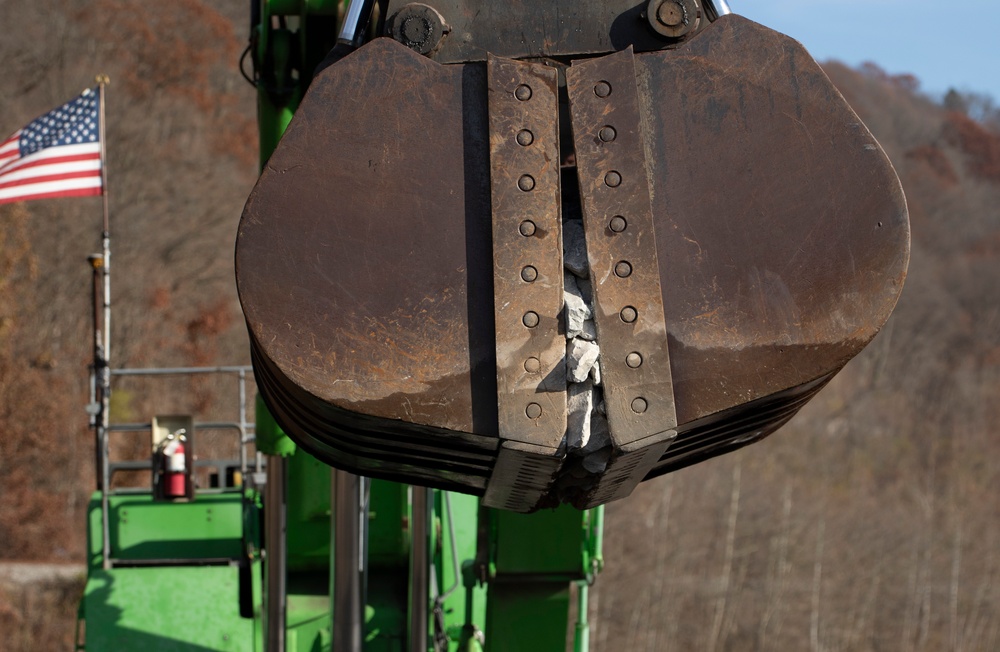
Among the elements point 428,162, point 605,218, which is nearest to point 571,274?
point 605,218

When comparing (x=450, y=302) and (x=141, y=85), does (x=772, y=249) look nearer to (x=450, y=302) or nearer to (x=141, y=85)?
(x=450, y=302)

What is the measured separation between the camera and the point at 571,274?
2734 mm

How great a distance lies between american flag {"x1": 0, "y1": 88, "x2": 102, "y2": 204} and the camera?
949cm

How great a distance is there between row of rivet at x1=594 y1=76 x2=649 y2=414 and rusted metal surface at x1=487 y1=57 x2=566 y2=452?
0.33 ft

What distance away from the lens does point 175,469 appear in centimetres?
661

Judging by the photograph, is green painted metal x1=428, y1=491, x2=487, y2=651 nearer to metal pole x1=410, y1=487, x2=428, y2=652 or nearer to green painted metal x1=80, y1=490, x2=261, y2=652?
metal pole x1=410, y1=487, x2=428, y2=652

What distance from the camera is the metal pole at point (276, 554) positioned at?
17.1 ft

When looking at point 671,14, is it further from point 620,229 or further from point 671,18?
point 620,229

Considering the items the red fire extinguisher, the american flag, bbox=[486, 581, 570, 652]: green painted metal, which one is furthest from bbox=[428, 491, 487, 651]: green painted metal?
the american flag

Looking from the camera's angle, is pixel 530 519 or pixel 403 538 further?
pixel 403 538

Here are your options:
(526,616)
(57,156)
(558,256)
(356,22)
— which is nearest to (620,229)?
(558,256)

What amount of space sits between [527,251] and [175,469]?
170 inches

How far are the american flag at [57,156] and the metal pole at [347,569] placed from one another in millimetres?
5461

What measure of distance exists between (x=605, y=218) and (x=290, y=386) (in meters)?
0.72
